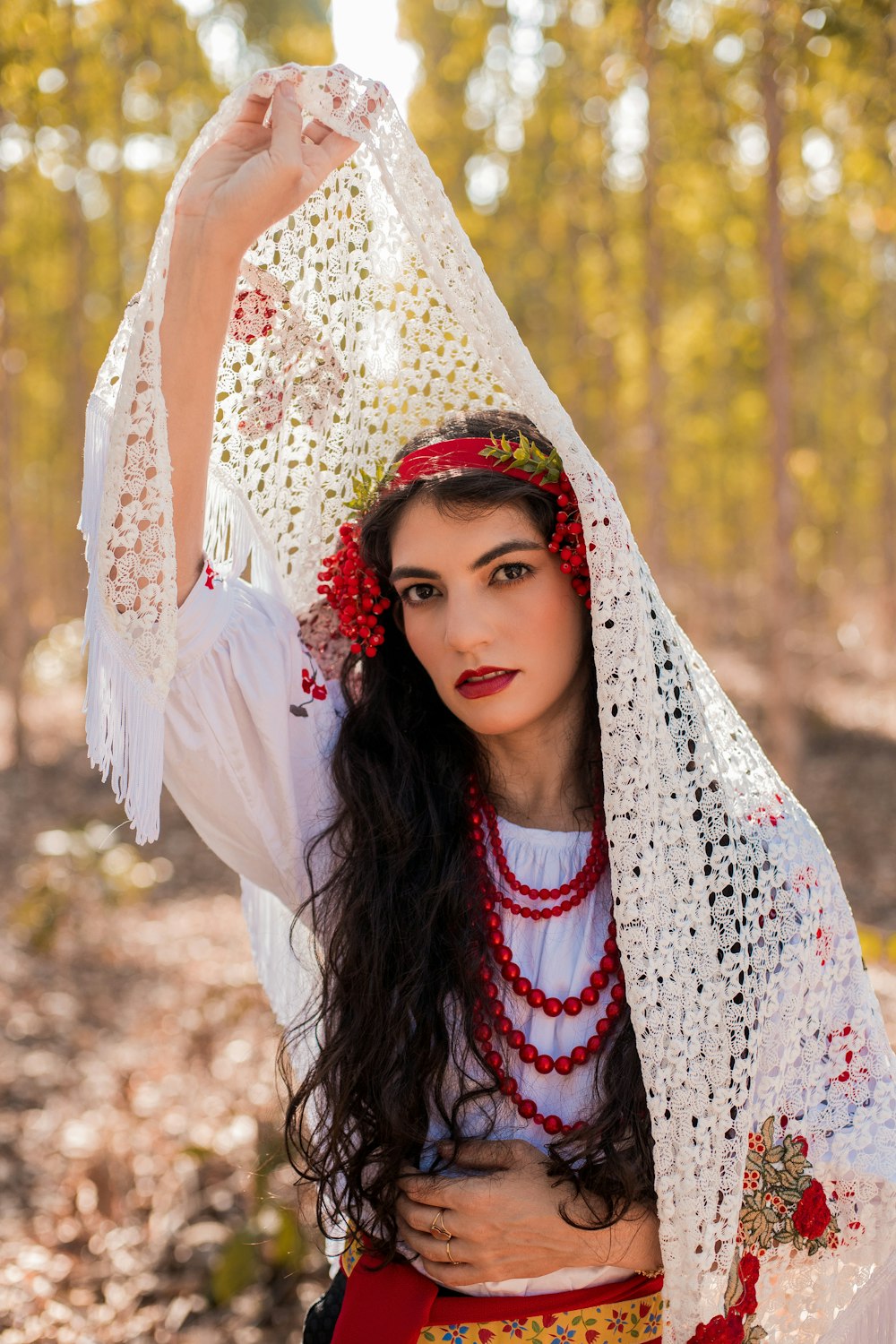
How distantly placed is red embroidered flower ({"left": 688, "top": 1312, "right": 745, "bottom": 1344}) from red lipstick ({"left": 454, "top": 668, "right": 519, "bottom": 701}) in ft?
3.24

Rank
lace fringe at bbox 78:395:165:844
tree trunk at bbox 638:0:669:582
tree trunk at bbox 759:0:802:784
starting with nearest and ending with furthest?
lace fringe at bbox 78:395:165:844 → tree trunk at bbox 759:0:802:784 → tree trunk at bbox 638:0:669:582

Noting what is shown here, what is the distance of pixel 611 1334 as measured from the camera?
1695 mm

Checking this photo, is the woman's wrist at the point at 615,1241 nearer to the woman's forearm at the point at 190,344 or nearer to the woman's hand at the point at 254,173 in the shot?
the woman's forearm at the point at 190,344

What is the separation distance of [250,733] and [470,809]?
0.39 metres

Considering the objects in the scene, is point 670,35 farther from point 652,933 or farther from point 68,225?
point 652,933

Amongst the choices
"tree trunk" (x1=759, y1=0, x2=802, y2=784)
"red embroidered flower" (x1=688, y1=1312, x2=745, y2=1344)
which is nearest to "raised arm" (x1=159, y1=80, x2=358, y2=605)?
"red embroidered flower" (x1=688, y1=1312, x2=745, y2=1344)

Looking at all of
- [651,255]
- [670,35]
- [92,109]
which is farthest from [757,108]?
[92,109]

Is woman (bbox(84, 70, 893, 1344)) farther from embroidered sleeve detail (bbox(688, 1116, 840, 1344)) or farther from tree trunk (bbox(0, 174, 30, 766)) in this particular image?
tree trunk (bbox(0, 174, 30, 766))

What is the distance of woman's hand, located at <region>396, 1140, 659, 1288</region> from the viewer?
161 centimetres

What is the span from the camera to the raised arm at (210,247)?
5.24ft

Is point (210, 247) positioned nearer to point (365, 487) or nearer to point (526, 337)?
point (365, 487)

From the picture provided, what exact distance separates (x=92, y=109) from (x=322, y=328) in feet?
28.4

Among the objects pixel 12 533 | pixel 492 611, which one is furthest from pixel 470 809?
pixel 12 533

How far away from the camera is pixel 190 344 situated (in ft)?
5.32
